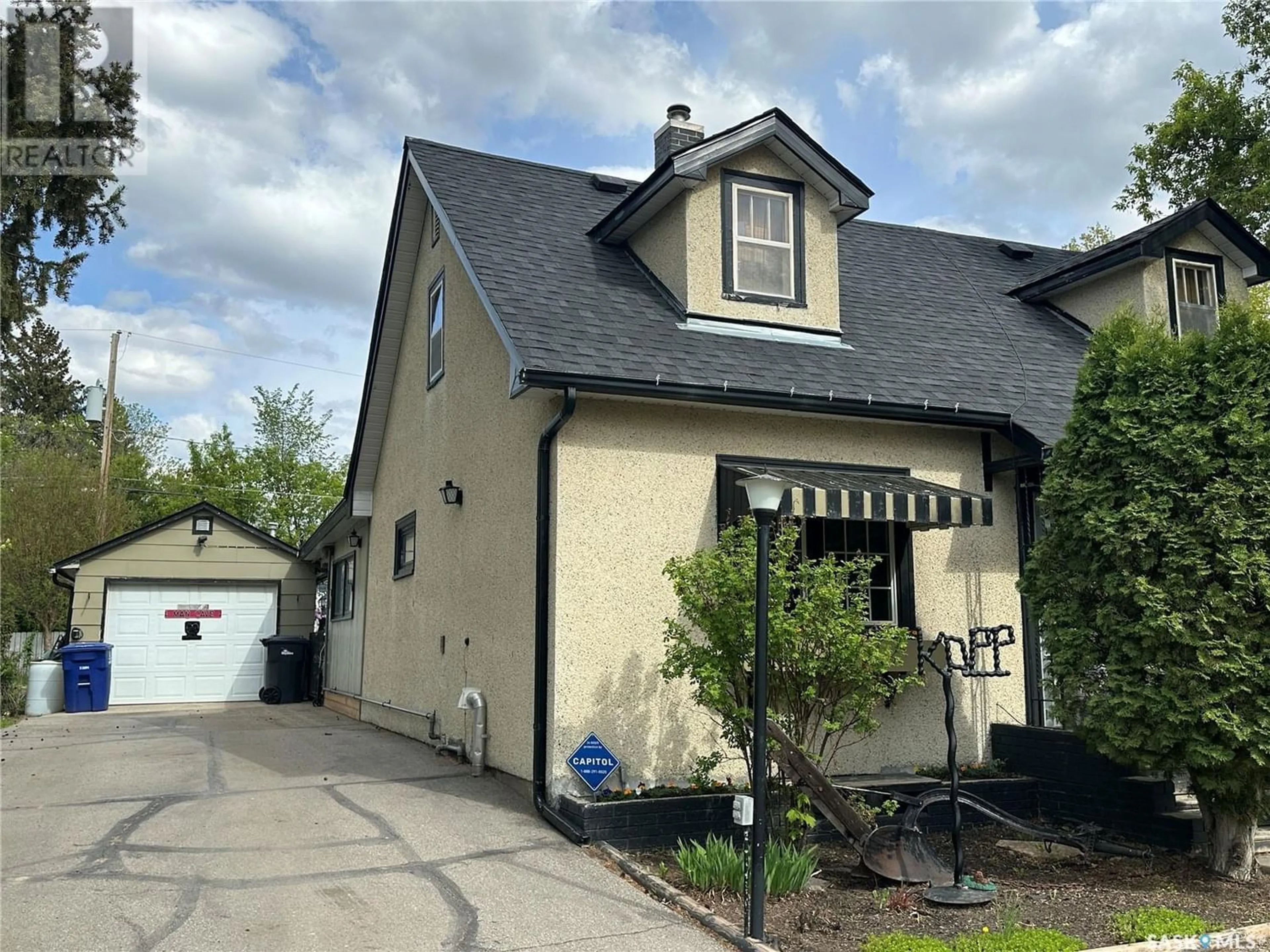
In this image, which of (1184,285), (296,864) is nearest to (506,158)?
(1184,285)

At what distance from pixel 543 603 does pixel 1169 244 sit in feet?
29.8

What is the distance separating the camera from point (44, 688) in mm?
17375

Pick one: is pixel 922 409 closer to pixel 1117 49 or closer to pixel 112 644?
pixel 1117 49

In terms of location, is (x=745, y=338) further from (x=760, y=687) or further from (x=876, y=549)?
(x=760, y=687)

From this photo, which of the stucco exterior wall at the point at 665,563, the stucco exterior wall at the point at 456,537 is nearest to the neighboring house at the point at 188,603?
the stucco exterior wall at the point at 456,537

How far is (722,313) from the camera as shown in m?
9.68

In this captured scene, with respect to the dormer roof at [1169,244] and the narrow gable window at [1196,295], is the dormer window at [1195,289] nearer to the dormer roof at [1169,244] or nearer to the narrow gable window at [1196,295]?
the narrow gable window at [1196,295]

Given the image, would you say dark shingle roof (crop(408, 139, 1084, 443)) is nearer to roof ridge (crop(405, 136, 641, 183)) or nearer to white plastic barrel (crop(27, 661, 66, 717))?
roof ridge (crop(405, 136, 641, 183))

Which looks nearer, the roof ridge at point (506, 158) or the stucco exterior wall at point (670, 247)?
the stucco exterior wall at point (670, 247)

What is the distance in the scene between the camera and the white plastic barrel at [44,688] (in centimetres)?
1723

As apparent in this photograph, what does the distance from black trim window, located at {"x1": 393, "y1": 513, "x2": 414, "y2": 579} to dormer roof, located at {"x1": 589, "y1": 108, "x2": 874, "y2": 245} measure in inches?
Result: 209

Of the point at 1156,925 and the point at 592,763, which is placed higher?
the point at 592,763

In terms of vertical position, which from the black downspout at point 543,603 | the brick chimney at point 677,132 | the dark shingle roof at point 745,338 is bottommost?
the black downspout at point 543,603

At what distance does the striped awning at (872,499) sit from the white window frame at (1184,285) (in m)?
5.23
